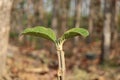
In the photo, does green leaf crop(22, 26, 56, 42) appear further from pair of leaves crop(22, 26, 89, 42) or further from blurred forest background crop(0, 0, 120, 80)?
blurred forest background crop(0, 0, 120, 80)

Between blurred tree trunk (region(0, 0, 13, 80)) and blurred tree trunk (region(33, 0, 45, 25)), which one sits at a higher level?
blurred tree trunk (region(33, 0, 45, 25))

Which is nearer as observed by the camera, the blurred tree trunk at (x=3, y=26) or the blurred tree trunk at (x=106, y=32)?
the blurred tree trunk at (x=3, y=26)

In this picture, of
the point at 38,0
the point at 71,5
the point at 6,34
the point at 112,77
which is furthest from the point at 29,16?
the point at 6,34

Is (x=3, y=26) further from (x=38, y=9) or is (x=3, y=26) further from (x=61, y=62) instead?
(x=38, y=9)

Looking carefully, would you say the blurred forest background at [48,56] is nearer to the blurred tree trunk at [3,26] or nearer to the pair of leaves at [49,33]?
the blurred tree trunk at [3,26]

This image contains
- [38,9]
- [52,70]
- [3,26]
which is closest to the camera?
[3,26]

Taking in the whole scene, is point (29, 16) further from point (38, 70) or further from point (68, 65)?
point (38, 70)

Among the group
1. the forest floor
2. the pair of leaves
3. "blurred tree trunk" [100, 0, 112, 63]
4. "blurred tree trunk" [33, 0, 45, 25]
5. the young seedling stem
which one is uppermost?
"blurred tree trunk" [33, 0, 45, 25]

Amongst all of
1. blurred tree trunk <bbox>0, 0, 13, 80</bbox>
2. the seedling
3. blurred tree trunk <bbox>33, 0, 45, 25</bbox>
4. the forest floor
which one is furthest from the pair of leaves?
blurred tree trunk <bbox>33, 0, 45, 25</bbox>

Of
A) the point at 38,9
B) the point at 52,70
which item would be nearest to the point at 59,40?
the point at 52,70

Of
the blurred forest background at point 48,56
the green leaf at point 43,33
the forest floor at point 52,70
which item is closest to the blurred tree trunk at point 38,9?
the blurred forest background at point 48,56

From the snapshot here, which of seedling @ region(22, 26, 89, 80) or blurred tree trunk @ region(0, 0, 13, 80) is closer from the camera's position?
seedling @ region(22, 26, 89, 80)
